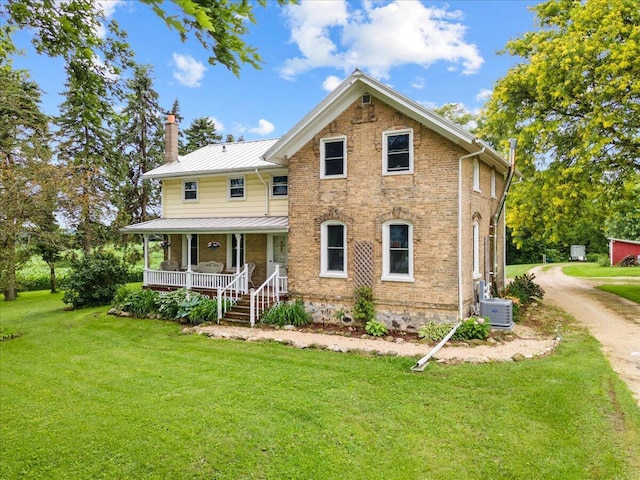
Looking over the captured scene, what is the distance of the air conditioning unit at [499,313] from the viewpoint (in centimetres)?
1248

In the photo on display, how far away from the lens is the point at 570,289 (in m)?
22.4

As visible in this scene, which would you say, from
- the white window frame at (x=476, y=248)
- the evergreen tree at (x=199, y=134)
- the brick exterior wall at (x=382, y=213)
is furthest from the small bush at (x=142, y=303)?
the evergreen tree at (x=199, y=134)

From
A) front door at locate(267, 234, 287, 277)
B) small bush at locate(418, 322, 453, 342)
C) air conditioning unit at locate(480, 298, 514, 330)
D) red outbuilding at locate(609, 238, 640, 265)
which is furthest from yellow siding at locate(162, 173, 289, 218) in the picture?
red outbuilding at locate(609, 238, 640, 265)

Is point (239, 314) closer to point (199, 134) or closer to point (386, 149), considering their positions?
point (386, 149)

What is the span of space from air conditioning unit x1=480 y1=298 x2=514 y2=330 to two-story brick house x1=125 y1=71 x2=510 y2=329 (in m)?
0.63

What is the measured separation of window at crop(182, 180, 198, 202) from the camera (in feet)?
63.0

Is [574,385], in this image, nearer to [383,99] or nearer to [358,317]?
[358,317]

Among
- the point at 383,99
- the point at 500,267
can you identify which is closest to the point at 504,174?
the point at 500,267

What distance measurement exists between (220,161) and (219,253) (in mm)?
4340

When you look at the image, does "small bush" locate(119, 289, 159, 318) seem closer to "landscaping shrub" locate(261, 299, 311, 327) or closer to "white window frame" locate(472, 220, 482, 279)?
"landscaping shrub" locate(261, 299, 311, 327)

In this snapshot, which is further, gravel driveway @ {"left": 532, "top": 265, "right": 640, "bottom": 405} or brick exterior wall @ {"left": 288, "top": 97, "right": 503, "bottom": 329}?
brick exterior wall @ {"left": 288, "top": 97, "right": 503, "bottom": 329}

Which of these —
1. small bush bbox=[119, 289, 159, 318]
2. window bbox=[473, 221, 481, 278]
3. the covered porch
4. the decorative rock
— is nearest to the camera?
the decorative rock

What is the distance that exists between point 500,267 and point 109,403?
53.2 ft

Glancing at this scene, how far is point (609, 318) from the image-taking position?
14.5m
